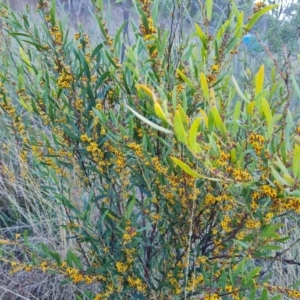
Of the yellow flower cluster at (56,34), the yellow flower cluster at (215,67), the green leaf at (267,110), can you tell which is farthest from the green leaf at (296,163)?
the yellow flower cluster at (56,34)

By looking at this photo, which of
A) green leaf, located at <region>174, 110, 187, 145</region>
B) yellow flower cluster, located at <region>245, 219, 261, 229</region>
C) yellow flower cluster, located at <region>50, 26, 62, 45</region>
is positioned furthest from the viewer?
yellow flower cluster, located at <region>50, 26, 62, 45</region>

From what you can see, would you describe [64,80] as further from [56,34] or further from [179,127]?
[179,127]

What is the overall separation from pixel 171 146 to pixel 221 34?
0.77ft

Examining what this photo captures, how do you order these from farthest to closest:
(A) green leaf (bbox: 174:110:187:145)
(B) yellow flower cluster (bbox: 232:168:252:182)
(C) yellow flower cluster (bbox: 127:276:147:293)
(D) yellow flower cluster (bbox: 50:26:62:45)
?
(C) yellow flower cluster (bbox: 127:276:147:293) → (D) yellow flower cluster (bbox: 50:26:62:45) → (B) yellow flower cluster (bbox: 232:168:252:182) → (A) green leaf (bbox: 174:110:187:145)

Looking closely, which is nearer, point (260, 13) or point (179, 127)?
point (179, 127)

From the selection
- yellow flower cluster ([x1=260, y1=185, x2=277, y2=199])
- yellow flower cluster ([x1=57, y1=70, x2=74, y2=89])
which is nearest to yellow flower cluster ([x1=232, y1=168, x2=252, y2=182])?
yellow flower cluster ([x1=260, y1=185, x2=277, y2=199])

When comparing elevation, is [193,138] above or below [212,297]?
above

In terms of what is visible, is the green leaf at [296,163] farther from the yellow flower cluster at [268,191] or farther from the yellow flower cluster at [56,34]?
the yellow flower cluster at [56,34]

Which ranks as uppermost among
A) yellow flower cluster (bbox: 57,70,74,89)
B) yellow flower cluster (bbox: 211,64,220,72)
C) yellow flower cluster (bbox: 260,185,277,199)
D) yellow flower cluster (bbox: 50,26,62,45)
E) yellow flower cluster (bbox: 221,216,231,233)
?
yellow flower cluster (bbox: 50,26,62,45)

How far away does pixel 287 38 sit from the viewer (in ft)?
9.29

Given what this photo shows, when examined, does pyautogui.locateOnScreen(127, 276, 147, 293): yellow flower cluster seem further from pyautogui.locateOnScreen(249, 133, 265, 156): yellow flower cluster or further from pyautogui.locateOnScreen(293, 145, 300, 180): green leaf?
pyautogui.locateOnScreen(293, 145, 300, 180): green leaf

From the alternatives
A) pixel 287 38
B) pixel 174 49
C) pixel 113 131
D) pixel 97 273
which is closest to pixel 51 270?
pixel 97 273

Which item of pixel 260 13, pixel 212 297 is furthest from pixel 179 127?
pixel 212 297

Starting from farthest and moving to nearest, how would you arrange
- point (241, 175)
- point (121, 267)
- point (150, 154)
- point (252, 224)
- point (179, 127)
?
point (121, 267), point (150, 154), point (252, 224), point (241, 175), point (179, 127)
